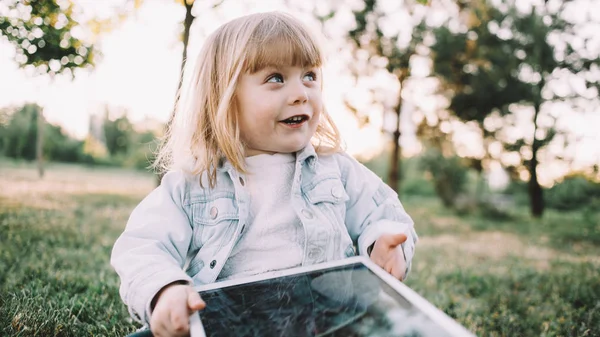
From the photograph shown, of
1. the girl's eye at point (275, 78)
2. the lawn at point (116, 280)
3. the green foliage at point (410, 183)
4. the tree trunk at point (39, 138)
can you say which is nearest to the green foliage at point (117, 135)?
the green foliage at point (410, 183)

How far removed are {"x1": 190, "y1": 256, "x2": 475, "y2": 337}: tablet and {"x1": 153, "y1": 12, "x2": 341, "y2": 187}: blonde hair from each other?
69 centimetres

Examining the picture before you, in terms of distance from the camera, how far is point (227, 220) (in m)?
1.66

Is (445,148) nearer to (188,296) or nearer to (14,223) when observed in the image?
(14,223)

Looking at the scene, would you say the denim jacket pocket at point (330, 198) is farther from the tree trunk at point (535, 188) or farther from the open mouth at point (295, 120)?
the tree trunk at point (535, 188)

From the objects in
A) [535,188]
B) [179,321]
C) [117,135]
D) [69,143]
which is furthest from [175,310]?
[117,135]

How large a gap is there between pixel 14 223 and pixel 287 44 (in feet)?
12.8

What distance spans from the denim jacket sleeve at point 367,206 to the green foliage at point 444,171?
46.5ft

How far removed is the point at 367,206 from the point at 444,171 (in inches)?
585

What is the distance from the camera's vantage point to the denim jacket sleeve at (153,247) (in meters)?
1.28

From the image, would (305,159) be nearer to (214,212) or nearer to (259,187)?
(259,187)

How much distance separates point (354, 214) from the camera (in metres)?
1.91

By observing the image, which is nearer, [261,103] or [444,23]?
[261,103]

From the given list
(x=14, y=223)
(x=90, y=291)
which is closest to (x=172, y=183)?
(x=90, y=291)

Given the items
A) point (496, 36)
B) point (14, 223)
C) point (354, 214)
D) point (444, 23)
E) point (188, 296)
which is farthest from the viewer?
point (496, 36)
